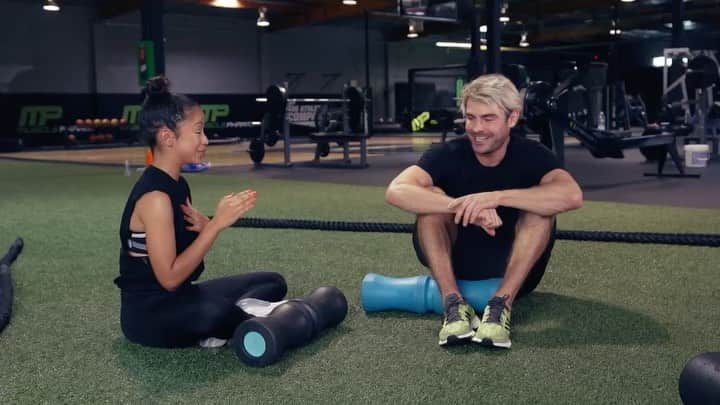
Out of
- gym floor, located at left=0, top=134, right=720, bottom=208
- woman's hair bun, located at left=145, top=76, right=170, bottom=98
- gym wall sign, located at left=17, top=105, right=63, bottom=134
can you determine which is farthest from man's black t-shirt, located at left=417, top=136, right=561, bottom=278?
gym wall sign, located at left=17, top=105, right=63, bottom=134

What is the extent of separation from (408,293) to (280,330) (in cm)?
56

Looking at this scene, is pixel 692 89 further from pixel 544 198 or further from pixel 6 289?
pixel 6 289

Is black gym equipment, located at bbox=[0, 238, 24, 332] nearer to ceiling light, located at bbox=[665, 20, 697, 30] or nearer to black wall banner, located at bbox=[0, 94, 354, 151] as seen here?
black wall banner, located at bbox=[0, 94, 354, 151]

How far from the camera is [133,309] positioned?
186cm

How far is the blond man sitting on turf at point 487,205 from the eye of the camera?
1926 millimetres

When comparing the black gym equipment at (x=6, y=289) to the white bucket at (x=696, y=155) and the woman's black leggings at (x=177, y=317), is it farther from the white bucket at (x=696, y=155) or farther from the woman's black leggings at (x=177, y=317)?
the white bucket at (x=696, y=155)

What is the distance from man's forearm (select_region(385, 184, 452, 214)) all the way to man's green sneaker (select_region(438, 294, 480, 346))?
252 millimetres

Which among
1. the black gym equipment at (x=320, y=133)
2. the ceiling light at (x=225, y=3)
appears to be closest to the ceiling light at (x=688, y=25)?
the ceiling light at (x=225, y=3)

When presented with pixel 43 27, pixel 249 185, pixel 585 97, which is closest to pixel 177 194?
pixel 249 185

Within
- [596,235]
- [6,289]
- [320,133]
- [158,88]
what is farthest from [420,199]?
[320,133]

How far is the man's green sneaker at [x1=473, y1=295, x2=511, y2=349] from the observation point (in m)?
1.83

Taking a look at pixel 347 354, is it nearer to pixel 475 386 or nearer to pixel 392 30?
pixel 475 386

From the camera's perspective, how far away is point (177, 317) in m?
1.81

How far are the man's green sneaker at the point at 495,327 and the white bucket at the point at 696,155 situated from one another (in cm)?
585
